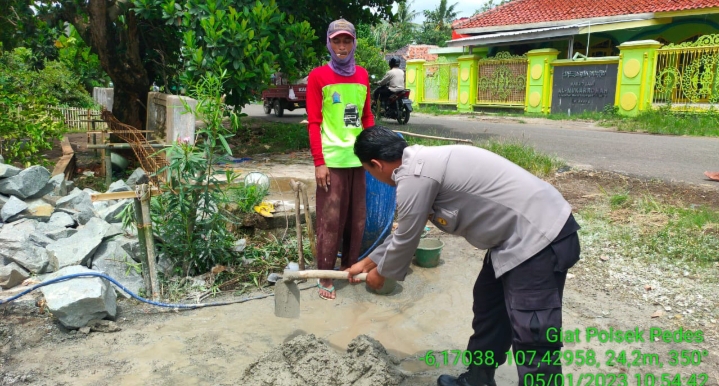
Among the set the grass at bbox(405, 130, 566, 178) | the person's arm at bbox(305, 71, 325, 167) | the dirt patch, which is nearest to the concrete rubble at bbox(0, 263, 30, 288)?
the person's arm at bbox(305, 71, 325, 167)

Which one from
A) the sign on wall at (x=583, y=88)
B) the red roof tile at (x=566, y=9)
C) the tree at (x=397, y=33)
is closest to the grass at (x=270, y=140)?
the sign on wall at (x=583, y=88)

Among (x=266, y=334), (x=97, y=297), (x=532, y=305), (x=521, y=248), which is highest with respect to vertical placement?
(x=521, y=248)

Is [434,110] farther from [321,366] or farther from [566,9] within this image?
[321,366]

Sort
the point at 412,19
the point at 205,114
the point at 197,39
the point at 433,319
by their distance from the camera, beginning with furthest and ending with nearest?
the point at 412,19
the point at 197,39
the point at 205,114
the point at 433,319

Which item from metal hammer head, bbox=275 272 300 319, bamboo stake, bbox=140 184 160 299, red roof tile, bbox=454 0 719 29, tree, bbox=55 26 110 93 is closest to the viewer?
metal hammer head, bbox=275 272 300 319

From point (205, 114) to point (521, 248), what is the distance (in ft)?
7.68

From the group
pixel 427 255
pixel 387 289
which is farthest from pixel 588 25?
pixel 387 289

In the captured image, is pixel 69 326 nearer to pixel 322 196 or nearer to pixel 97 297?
pixel 97 297

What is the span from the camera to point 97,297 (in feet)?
9.99

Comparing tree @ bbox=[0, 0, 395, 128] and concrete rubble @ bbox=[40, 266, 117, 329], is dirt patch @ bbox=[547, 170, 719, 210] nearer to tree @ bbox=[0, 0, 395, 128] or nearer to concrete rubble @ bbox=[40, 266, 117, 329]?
tree @ bbox=[0, 0, 395, 128]

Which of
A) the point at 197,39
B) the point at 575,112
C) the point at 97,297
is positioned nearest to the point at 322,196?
the point at 97,297

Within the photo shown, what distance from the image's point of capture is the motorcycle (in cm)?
1313

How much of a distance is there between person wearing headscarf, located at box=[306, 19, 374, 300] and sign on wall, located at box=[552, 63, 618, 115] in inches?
519

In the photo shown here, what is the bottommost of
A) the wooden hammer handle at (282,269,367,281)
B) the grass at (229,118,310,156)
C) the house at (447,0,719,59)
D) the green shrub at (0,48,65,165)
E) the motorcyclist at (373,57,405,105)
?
the wooden hammer handle at (282,269,367,281)
